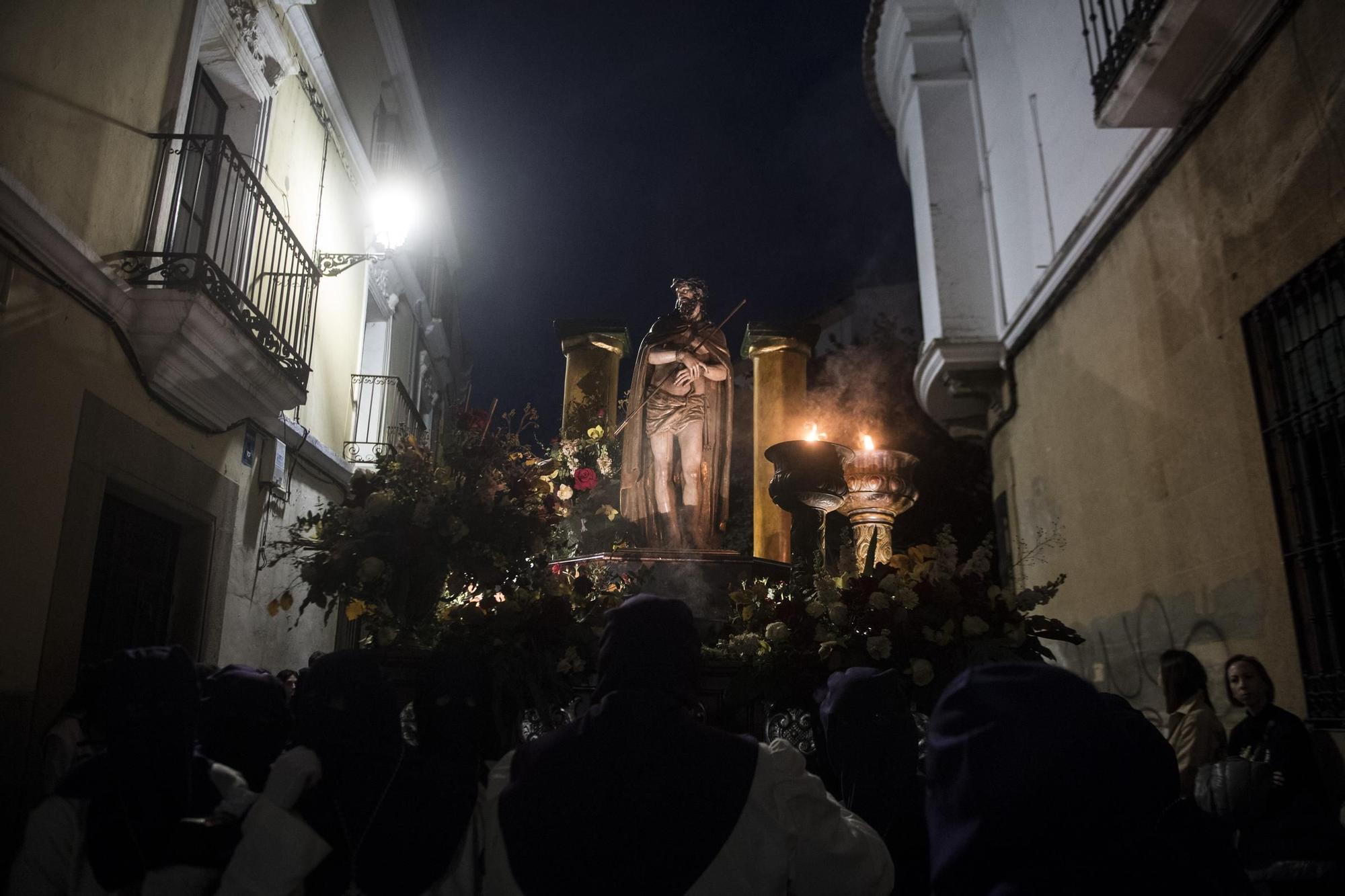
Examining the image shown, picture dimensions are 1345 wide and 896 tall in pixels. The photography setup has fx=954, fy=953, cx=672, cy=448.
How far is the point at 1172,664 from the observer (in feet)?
15.9

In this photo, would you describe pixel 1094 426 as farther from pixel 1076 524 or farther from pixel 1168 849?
pixel 1168 849

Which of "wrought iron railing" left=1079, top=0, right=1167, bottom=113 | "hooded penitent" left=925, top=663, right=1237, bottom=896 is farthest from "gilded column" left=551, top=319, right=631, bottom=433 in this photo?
"hooded penitent" left=925, top=663, right=1237, bottom=896

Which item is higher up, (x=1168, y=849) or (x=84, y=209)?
(x=84, y=209)

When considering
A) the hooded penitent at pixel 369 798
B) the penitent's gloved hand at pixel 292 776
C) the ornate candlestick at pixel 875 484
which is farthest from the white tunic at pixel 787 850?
the ornate candlestick at pixel 875 484

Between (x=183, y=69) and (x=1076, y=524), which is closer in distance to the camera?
(x=183, y=69)

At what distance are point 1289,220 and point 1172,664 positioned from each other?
240 centimetres

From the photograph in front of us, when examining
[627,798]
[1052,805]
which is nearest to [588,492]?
[627,798]

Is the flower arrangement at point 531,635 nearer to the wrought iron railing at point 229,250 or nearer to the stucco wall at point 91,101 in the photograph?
the wrought iron railing at point 229,250

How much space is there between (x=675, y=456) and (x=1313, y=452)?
3726 mm

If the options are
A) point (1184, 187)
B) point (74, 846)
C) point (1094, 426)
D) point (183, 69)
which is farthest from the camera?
point (1094, 426)

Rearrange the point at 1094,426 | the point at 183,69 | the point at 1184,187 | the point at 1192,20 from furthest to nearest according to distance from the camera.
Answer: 1. the point at 1094,426
2. the point at 183,69
3. the point at 1184,187
4. the point at 1192,20

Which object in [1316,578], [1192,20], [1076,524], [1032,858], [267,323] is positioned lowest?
[1032,858]

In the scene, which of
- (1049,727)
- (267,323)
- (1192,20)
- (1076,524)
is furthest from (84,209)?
(1076,524)

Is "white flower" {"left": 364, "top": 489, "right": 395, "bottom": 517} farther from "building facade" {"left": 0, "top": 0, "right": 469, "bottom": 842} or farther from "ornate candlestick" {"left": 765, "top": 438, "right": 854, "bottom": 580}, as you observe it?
"ornate candlestick" {"left": 765, "top": 438, "right": 854, "bottom": 580}
